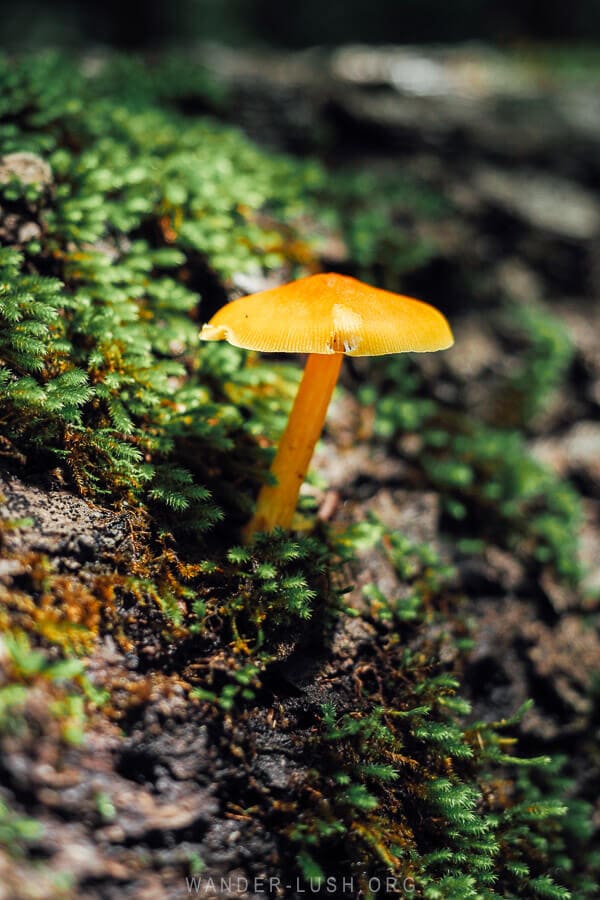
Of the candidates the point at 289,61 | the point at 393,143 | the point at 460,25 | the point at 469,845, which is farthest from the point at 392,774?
the point at 460,25

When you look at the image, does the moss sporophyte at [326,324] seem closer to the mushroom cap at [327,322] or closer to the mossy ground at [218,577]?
the mushroom cap at [327,322]

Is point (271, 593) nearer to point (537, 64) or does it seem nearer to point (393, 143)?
point (393, 143)

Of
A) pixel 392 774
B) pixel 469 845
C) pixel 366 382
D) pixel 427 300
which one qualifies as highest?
pixel 427 300

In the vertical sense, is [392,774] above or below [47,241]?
below

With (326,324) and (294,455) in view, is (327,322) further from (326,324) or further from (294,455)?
(294,455)

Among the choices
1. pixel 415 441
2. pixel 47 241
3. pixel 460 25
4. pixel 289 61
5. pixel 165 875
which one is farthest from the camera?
pixel 460 25

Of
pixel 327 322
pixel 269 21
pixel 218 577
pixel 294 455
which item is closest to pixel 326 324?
pixel 327 322

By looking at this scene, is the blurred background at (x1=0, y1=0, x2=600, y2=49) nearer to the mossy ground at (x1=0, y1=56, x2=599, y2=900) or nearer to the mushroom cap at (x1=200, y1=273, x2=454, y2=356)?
the mossy ground at (x1=0, y1=56, x2=599, y2=900)
